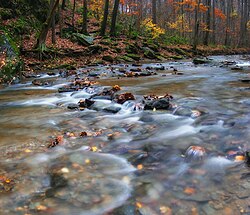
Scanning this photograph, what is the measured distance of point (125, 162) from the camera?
10.5 ft

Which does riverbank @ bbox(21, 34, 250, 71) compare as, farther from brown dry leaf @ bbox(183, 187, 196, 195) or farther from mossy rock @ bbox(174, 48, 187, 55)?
brown dry leaf @ bbox(183, 187, 196, 195)

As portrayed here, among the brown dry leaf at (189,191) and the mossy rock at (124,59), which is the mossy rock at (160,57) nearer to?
the mossy rock at (124,59)

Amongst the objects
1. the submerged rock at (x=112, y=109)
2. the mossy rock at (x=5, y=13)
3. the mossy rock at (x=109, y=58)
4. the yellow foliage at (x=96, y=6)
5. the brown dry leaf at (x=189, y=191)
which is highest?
the yellow foliage at (x=96, y=6)

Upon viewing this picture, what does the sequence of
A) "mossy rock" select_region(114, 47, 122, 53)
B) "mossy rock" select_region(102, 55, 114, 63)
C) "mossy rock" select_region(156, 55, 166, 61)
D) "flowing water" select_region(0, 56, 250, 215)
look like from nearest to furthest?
"flowing water" select_region(0, 56, 250, 215) < "mossy rock" select_region(102, 55, 114, 63) < "mossy rock" select_region(114, 47, 122, 53) < "mossy rock" select_region(156, 55, 166, 61)

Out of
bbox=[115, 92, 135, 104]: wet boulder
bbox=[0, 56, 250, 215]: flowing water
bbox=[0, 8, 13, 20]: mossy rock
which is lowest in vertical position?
bbox=[0, 56, 250, 215]: flowing water

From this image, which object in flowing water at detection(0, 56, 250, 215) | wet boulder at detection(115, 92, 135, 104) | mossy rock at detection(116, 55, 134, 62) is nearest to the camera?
flowing water at detection(0, 56, 250, 215)

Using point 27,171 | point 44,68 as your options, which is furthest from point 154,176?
point 44,68

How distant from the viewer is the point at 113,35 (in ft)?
74.5

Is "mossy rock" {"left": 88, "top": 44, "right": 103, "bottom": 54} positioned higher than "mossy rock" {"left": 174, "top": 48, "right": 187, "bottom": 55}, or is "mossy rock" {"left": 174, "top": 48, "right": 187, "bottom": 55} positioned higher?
"mossy rock" {"left": 88, "top": 44, "right": 103, "bottom": 54}

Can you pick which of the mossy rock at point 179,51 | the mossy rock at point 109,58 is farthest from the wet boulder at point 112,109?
the mossy rock at point 179,51

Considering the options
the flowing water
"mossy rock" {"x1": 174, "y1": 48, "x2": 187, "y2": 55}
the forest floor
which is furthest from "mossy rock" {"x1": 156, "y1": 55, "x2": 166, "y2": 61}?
the flowing water

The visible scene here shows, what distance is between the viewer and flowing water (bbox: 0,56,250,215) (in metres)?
2.39

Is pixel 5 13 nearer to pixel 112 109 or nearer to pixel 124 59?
pixel 124 59

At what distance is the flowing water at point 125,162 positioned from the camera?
239 cm
